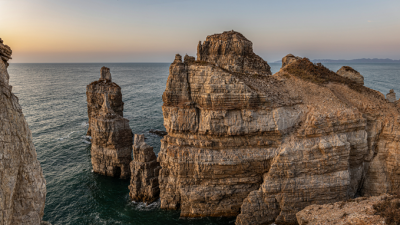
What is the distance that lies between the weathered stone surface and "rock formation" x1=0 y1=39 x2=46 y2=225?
848 inches

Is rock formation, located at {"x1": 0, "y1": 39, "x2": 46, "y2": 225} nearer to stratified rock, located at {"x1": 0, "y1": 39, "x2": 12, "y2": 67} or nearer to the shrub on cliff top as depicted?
stratified rock, located at {"x1": 0, "y1": 39, "x2": 12, "y2": 67}

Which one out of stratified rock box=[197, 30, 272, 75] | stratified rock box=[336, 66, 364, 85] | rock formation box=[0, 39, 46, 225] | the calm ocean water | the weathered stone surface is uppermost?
stratified rock box=[197, 30, 272, 75]

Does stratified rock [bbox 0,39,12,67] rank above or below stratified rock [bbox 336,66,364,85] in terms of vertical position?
above

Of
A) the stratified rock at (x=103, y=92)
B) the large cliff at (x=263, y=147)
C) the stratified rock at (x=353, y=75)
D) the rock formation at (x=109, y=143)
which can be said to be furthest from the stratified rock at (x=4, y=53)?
the stratified rock at (x=353, y=75)

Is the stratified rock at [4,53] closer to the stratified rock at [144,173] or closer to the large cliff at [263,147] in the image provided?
the large cliff at [263,147]

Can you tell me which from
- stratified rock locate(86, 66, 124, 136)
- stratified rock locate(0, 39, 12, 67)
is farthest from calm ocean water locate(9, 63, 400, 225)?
stratified rock locate(0, 39, 12, 67)

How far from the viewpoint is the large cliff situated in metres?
29.3

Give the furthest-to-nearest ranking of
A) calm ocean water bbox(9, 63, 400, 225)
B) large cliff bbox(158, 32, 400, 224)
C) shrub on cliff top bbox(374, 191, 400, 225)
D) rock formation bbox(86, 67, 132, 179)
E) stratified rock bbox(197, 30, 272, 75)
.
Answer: stratified rock bbox(197, 30, 272, 75), rock formation bbox(86, 67, 132, 179), calm ocean water bbox(9, 63, 400, 225), large cliff bbox(158, 32, 400, 224), shrub on cliff top bbox(374, 191, 400, 225)

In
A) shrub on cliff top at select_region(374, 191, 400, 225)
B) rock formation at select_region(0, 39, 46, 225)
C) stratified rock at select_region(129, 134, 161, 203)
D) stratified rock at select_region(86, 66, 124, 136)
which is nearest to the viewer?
rock formation at select_region(0, 39, 46, 225)

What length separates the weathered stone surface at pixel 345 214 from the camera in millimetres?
20208

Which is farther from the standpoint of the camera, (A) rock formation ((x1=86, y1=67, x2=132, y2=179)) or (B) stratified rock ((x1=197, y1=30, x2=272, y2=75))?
(B) stratified rock ((x1=197, y1=30, x2=272, y2=75))

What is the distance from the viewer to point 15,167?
13305 mm

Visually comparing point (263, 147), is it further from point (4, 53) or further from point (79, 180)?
point (79, 180)

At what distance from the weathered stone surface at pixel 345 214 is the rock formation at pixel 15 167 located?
21.5 meters
